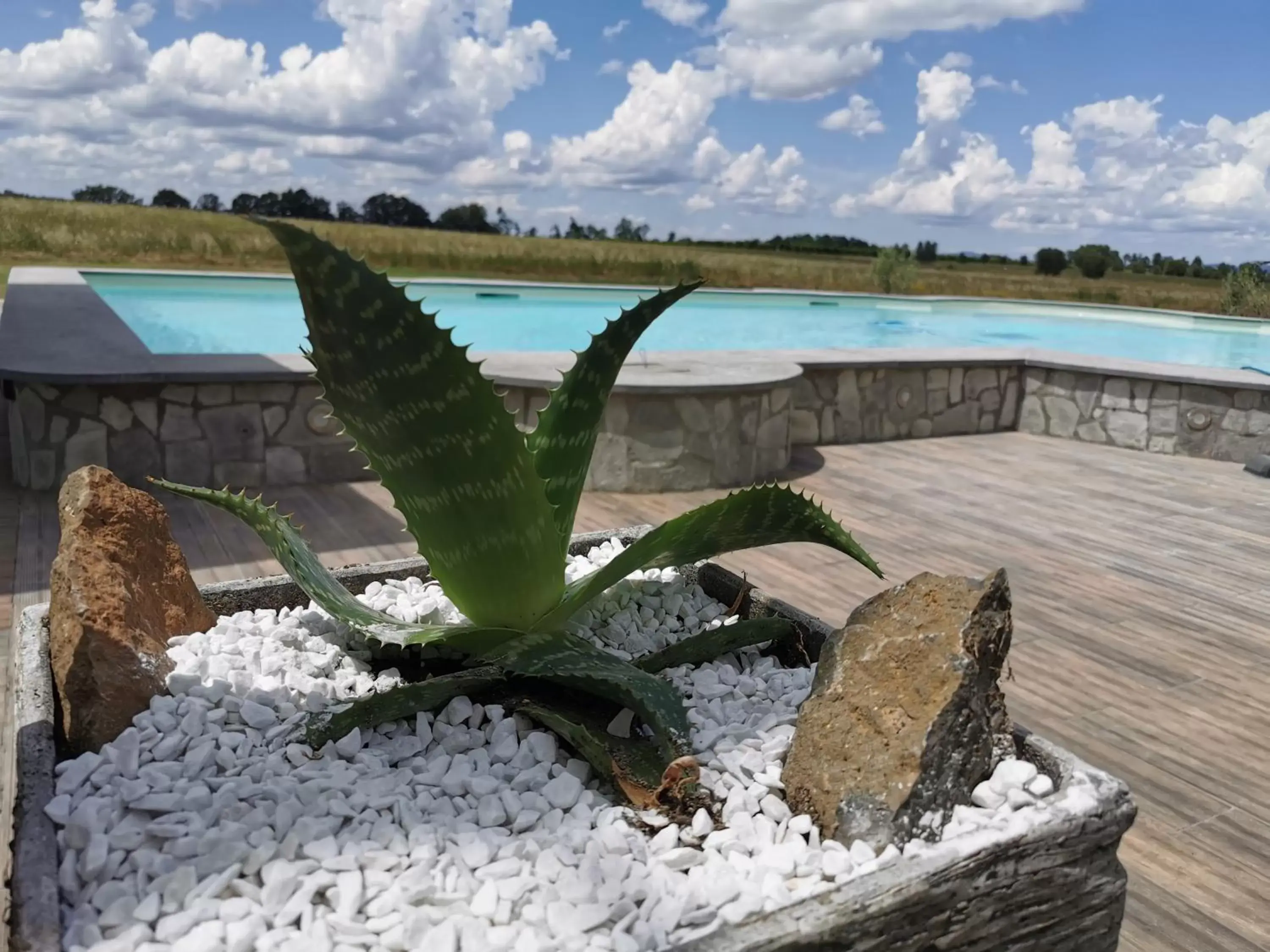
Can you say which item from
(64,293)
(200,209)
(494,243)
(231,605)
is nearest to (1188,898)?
(231,605)

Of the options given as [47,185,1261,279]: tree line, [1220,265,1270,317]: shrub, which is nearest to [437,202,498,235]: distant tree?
[47,185,1261,279]: tree line

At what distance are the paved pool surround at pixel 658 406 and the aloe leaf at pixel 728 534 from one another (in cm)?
178

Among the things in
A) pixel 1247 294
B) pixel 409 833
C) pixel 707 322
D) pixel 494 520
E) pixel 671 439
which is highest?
pixel 1247 294

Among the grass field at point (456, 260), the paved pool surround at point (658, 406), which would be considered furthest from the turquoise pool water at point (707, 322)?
the paved pool surround at point (658, 406)

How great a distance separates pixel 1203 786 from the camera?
2191 mm

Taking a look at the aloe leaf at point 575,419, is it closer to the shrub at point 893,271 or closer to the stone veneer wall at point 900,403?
the stone veneer wall at point 900,403

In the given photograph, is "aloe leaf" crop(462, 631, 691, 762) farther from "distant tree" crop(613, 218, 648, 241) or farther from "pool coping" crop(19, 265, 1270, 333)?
"distant tree" crop(613, 218, 648, 241)

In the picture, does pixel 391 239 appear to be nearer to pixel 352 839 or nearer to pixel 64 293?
pixel 64 293

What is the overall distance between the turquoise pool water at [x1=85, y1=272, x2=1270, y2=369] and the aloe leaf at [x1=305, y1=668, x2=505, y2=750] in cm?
794

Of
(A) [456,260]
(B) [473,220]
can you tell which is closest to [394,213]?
(B) [473,220]

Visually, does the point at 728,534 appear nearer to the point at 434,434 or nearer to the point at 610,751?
the point at 610,751

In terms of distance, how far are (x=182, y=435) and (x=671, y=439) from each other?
86.1 inches

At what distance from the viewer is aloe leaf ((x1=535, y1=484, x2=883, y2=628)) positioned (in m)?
1.69

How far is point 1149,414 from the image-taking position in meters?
6.12
